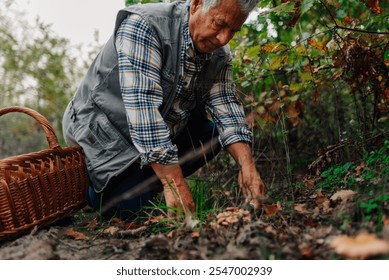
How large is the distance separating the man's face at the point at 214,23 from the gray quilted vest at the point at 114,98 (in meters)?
0.12

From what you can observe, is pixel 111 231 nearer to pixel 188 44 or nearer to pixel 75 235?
pixel 75 235

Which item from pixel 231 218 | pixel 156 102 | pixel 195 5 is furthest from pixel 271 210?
pixel 195 5

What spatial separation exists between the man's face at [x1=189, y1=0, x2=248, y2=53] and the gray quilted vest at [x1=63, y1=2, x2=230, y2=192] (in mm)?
116

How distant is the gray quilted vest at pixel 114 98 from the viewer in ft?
7.44

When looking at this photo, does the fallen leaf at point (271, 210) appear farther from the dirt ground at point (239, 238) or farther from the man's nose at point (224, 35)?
the man's nose at point (224, 35)

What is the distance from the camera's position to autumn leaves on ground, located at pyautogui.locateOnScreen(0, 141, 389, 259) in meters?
1.36

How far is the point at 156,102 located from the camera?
2156 mm

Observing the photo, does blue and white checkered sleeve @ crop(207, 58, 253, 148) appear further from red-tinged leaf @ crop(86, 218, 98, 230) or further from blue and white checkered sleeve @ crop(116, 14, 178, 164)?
red-tinged leaf @ crop(86, 218, 98, 230)

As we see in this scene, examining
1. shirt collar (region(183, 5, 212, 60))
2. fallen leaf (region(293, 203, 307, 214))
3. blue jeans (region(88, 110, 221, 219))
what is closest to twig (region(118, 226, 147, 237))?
blue jeans (region(88, 110, 221, 219))

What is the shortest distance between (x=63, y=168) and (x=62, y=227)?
1.06 feet

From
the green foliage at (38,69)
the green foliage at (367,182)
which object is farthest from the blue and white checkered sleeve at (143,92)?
the green foliage at (38,69)
